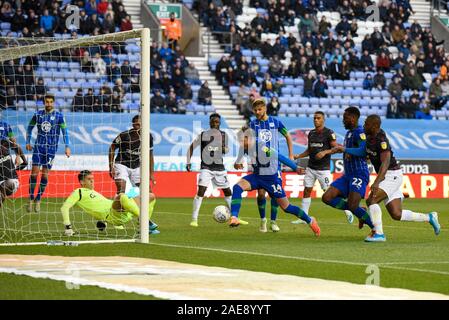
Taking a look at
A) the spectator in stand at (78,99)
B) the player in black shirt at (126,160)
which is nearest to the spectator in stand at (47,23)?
the spectator in stand at (78,99)

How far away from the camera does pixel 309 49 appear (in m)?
39.9

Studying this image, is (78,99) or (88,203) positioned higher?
(78,99)

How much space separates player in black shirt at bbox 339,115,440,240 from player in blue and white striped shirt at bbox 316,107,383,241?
254 millimetres

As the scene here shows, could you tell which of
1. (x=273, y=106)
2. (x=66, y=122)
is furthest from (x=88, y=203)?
(x=273, y=106)

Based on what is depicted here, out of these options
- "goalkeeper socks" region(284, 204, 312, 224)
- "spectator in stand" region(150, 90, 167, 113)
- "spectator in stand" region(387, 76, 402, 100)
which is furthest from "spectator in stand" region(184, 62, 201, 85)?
"goalkeeper socks" region(284, 204, 312, 224)

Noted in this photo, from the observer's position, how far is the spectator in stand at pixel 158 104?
1366 inches

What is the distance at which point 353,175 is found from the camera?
16.5 metres

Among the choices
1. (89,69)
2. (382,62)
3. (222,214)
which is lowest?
(222,214)

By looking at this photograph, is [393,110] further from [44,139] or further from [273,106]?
[44,139]

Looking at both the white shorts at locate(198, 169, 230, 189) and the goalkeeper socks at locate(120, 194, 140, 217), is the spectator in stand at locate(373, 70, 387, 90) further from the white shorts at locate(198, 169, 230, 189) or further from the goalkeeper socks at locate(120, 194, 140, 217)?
the goalkeeper socks at locate(120, 194, 140, 217)

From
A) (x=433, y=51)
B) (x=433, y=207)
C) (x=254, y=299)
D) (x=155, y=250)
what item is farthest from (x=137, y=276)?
(x=433, y=51)

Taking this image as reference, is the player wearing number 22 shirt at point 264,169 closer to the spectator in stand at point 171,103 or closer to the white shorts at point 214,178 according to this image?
the white shorts at point 214,178

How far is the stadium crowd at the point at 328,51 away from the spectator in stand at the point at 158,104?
11.7 ft

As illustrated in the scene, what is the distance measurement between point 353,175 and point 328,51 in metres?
24.8
